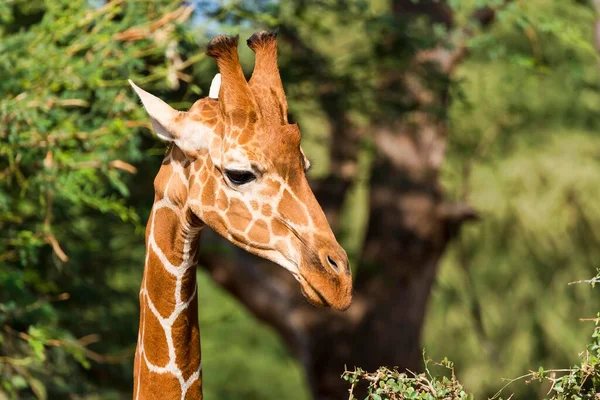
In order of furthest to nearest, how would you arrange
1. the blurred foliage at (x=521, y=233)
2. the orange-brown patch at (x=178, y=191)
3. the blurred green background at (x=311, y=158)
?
the blurred foliage at (x=521, y=233) → the blurred green background at (x=311, y=158) → the orange-brown patch at (x=178, y=191)

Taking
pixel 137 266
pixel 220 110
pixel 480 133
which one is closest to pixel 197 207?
pixel 220 110

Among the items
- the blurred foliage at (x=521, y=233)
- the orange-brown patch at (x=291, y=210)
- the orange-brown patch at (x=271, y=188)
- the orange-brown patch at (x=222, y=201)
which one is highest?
the orange-brown patch at (x=271, y=188)

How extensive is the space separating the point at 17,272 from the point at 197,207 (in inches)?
96.8

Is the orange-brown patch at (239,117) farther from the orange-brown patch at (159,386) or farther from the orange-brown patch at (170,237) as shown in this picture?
the orange-brown patch at (159,386)

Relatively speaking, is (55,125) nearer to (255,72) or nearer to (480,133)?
(255,72)

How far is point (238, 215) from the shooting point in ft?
14.4

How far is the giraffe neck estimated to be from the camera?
4.58 metres

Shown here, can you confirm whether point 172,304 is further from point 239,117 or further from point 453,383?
point 453,383

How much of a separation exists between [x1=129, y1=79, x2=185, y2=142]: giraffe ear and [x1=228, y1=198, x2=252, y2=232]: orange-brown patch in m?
0.39

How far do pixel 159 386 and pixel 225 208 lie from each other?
82 centimetres

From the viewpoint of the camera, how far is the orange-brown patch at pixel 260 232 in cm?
434

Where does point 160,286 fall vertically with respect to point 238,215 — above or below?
below

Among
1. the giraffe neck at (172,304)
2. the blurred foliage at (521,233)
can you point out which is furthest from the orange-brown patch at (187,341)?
the blurred foliage at (521,233)

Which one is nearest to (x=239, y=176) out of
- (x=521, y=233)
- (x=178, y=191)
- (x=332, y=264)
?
(x=178, y=191)
